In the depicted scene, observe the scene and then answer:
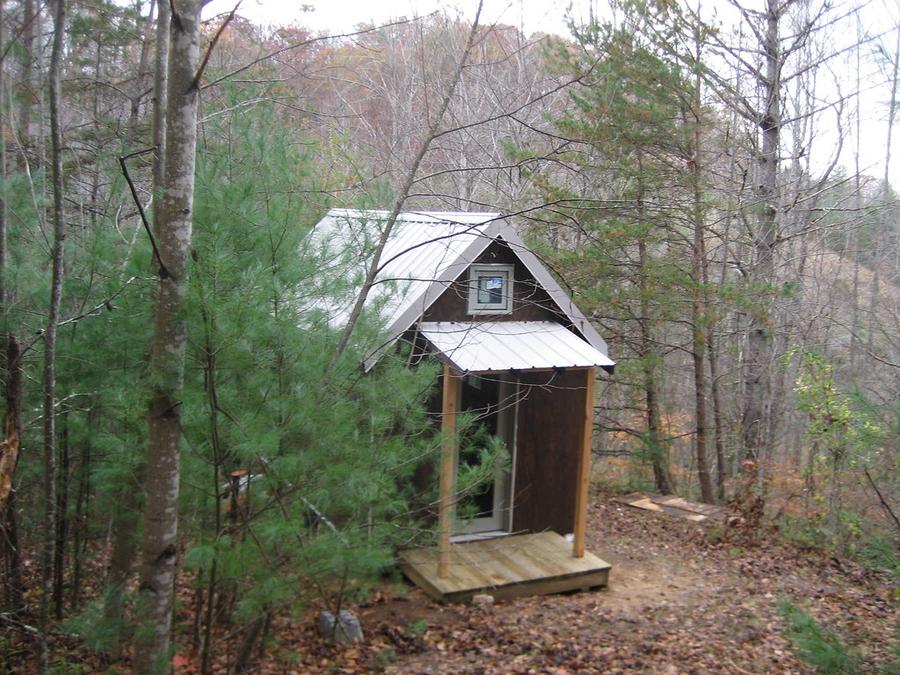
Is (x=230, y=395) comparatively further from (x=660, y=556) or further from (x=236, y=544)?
(x=660, y=556)

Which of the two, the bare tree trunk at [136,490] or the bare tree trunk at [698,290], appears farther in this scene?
the bare tree trunk at [698,290]

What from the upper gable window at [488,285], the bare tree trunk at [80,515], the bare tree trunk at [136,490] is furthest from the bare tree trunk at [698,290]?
the bare tree trunk at [80,515]

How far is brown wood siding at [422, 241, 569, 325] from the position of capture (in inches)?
319

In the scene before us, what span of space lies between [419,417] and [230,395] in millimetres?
1630

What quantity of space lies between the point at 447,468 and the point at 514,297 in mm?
2118

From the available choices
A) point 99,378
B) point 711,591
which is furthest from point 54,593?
point 711,591

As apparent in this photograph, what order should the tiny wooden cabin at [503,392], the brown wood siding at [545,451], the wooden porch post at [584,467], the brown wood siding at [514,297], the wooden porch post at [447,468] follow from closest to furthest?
1. the wooden porch post at [447,468]
2. the tiny wooden cabin at [503,392]
3. the brown wood siding at [514,297]
4. the wooden porch post at [584,467]
5. the brown wood siding at [545,451]

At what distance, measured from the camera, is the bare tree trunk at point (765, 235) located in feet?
38.9

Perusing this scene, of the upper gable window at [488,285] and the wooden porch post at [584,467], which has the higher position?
the upper gable window at [488,285]

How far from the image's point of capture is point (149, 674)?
4.20 m

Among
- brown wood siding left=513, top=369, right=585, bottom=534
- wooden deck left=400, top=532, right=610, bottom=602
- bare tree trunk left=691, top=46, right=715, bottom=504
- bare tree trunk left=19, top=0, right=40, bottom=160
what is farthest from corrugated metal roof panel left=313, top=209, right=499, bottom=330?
bare tree trunk left=691, top=46, right=715, bottom=504

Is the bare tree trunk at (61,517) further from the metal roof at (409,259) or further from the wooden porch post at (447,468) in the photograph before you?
the wooden porch post at (447,468)

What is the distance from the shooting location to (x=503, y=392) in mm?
9062

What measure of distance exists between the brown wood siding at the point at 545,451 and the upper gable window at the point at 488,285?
1.09 m
